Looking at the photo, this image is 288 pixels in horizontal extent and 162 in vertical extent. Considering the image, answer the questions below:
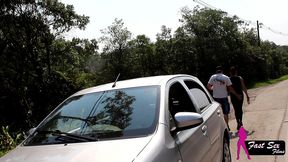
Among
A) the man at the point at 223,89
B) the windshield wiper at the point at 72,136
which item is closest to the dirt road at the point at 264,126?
the man at the point at 223,89

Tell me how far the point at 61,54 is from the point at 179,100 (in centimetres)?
3258

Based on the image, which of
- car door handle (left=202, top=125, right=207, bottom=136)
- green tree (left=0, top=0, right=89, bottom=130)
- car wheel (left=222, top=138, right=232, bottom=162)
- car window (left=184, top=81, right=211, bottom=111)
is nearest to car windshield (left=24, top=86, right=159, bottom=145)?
car door handle (left=202, top=125, right=207, bottom=136)

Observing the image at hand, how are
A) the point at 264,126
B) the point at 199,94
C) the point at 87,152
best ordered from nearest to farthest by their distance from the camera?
the point at 87,152, the point at 199,94, the point at 264,126

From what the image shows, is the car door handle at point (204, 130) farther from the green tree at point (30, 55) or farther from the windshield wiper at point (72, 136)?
the green tree at point (30, 55)

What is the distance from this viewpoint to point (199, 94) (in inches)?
224

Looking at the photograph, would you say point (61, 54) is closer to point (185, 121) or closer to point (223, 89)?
point (223, 89)

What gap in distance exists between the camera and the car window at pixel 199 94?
17.5 feet

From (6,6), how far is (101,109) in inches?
1180

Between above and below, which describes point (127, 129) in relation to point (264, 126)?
above

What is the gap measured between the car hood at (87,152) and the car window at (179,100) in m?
1.04

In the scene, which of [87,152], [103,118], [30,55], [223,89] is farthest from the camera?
[30,55]

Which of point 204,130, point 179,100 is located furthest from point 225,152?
point 179,100

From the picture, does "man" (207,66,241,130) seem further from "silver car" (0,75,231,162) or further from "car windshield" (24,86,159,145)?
"car windshield" (24,86,159,145)

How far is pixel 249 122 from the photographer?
11.8m
